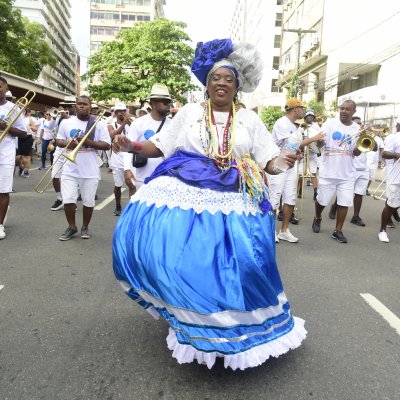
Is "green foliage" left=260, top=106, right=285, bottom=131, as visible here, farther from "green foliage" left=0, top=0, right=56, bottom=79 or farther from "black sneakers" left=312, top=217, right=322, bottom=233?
"black sneakers" left=312, top=217, right=322, bottom=233

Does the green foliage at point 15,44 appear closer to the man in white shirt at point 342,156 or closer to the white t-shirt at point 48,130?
the white t-shirt at point 48,130

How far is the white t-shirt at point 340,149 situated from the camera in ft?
19.9

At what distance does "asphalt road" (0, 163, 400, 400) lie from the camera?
2.37 metres

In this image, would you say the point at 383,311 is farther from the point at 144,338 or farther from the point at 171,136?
the point at 171,136

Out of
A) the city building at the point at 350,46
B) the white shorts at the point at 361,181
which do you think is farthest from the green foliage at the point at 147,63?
the white shorts at the point at 361,181

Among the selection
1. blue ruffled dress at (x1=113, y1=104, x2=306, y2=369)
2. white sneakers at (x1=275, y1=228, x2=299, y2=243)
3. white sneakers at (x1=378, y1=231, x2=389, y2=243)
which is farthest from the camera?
white sneakers at (x1=378, y1=231, x2=389, y2=243)

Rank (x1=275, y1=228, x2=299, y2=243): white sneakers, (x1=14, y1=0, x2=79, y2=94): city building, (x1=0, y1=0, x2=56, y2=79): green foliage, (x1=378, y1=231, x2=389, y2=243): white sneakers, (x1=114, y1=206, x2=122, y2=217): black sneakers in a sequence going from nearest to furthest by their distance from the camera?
(x1=275, y1=228, x2=299, y2=243): white sneakers → (x1=378, y1=231, x2=389, y2=243): white sneakers → (x1=114, y1=206, x2=122, y2=217): black sneakers → (x1=0, y1=0, x2=56, y2=79): green foliage → (x1=14, y1=0, x2=79, y2=94): city building

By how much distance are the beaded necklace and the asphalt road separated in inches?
52.3

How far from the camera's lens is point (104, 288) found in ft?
12.7

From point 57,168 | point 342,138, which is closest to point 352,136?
point 342,138

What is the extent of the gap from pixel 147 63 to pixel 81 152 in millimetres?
32121

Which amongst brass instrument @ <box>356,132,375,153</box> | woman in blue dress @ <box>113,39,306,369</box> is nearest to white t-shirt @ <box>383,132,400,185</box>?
brass instrument @ <box>356,132,375,153</box>

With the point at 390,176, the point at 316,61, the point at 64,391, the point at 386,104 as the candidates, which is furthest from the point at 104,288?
the point at 316,61

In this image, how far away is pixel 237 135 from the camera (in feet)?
9.70
